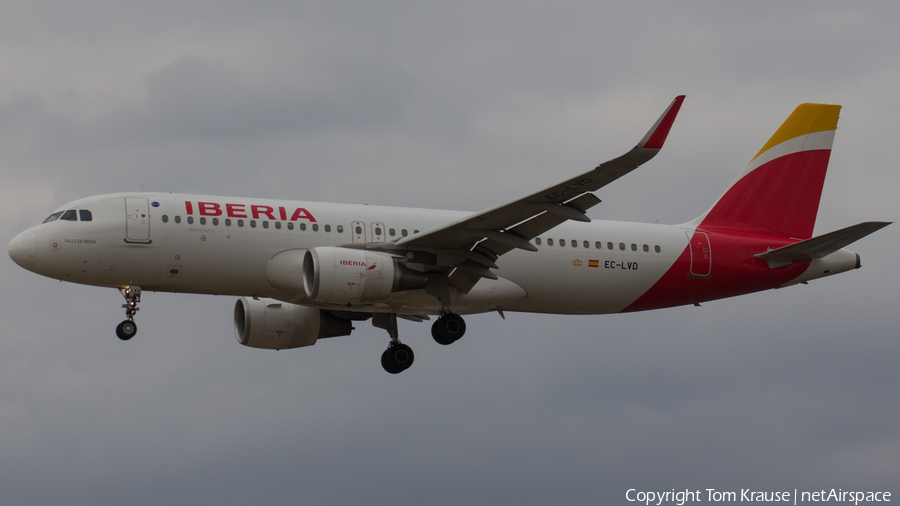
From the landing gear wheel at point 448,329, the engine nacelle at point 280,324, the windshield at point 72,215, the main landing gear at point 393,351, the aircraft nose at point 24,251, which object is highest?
the windshield at point 72,215

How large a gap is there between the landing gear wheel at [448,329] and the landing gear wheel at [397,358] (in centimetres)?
378

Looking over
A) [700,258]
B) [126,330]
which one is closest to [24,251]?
[126,330]

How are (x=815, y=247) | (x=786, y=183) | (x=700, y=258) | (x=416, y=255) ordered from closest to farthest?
(x=416, y=255)
(x=815, y=247)
(x=700, y=258)
(x=786, y=183)

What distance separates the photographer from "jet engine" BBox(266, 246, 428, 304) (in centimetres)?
3011

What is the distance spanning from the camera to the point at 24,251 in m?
30.4

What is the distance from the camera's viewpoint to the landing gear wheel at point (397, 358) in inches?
1422

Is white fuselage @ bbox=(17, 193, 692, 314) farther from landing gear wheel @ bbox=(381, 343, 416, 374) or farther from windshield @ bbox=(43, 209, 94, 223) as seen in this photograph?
landing gear wheel @ bbox=(381, 343, 416, 374)

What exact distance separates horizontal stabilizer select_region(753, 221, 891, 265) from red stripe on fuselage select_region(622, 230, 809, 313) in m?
0.26

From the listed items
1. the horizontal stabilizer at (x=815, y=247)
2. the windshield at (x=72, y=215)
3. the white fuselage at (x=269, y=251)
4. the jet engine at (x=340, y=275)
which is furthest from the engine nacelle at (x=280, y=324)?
the horizontal stabilizer at (x=815, y=247)

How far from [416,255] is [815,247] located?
41.4 feet

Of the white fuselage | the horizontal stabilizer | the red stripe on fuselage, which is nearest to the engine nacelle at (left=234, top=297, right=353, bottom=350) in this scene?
the white fuselage

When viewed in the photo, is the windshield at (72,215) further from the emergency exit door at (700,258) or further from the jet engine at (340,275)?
the emergency exit door at (700,258)

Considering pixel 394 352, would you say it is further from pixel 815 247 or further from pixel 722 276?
pixel 815 247

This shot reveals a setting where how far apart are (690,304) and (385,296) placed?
10924 mm
